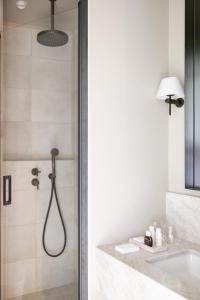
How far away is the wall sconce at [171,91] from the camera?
1.80 metres

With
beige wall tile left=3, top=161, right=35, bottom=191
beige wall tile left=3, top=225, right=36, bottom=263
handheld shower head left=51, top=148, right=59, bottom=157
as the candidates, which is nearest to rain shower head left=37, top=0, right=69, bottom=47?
handheld shower head left=51, top=148, right=59, bottom=157

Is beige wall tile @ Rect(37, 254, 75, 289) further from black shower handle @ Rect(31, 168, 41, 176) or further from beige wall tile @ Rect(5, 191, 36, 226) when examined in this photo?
black shower handle @ Rect(31, 168, 41, 176)

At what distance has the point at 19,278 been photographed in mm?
1759

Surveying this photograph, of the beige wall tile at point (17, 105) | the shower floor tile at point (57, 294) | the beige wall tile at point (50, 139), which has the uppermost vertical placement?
the beige wall tile at point (17, 105)

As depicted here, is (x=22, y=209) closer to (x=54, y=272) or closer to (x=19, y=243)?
(x=19, y=243)

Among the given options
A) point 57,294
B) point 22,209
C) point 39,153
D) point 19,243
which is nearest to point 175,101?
point 39,153

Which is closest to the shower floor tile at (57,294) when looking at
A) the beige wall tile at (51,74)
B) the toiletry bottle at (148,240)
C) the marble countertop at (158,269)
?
the marble countertop at (158,269)

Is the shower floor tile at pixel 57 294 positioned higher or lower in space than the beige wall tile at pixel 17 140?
lower

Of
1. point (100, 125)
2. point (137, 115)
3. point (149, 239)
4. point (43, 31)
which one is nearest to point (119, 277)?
point (149, 239)

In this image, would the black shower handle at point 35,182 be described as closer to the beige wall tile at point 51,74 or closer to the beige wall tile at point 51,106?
the beige wall tile at point 51,106

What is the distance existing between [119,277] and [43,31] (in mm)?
1535

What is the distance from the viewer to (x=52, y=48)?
5.83 feet

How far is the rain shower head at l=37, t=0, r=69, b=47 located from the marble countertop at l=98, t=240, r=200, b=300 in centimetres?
132

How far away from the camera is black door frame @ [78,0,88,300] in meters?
1.74
